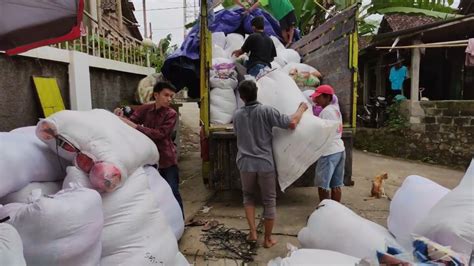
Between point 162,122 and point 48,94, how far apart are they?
2.08m

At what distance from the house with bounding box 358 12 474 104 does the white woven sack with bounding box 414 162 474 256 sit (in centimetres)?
568

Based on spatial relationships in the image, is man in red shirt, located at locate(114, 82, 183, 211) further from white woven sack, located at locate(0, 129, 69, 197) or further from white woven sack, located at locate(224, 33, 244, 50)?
white woven sack, located at locate(224, 33, 244, 50)

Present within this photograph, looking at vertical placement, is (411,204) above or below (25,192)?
below

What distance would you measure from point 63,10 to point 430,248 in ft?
6.18

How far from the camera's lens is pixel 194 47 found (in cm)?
503

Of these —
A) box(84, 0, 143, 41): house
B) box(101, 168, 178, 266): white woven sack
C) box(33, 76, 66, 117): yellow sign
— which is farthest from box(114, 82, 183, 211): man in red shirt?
box(84, 0, 143, 41): house

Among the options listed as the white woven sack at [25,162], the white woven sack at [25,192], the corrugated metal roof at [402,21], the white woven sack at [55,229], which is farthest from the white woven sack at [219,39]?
the corrugated metal roof at [402,21]

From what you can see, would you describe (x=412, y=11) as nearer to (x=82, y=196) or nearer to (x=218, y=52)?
(x=218, y=52)

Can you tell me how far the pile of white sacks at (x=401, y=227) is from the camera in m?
1.44

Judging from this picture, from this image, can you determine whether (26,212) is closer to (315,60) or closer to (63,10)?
(63,10)

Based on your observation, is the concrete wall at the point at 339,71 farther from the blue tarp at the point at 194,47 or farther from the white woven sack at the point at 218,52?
the blue tarp at the point at 194,47

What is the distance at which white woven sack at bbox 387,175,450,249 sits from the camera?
1.91m

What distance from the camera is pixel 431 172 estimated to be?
5.90 metres

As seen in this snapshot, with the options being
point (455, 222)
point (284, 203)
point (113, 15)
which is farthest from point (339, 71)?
point (113, 15)
